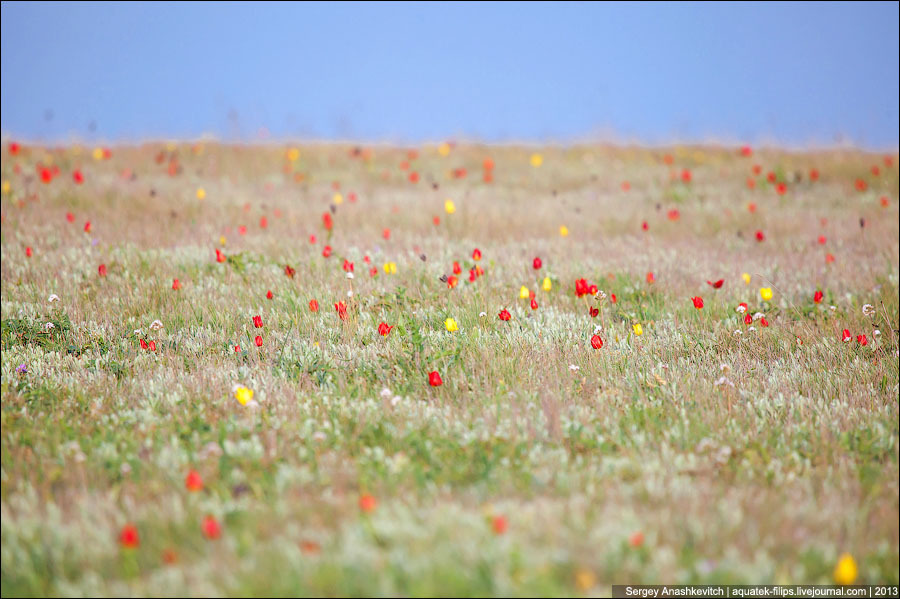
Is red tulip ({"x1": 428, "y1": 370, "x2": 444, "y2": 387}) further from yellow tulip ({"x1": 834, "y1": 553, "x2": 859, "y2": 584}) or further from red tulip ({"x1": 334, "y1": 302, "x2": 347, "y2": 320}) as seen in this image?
yellow tulip ({"x1": 834, "y1": 553, "x2": 859, "y2": 584})

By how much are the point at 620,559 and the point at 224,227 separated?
828cm

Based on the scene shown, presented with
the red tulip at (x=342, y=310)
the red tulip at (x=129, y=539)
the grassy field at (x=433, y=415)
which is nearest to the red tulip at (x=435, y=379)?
the grassy field at (x=433, y=415)

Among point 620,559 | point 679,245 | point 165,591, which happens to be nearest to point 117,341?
point 165,591

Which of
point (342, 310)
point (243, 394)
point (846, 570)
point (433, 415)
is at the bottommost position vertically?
point (846, 570)

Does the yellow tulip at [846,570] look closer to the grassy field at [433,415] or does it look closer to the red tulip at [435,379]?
the grassy field at [433,415]

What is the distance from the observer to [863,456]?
3512 millimetres

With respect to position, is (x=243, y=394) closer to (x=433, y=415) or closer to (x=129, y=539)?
(x=433, y=415)

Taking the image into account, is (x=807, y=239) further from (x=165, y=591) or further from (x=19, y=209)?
(x=19, y=209)

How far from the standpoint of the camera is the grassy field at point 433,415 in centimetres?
256

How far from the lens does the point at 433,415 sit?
3.94 m

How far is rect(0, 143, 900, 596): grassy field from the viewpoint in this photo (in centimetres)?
256

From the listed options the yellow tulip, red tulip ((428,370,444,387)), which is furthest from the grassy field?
red tulip ((428,370,444,387))

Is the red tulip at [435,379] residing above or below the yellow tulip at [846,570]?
above

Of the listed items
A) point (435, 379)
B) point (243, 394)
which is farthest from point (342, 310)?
point (243, 394)
